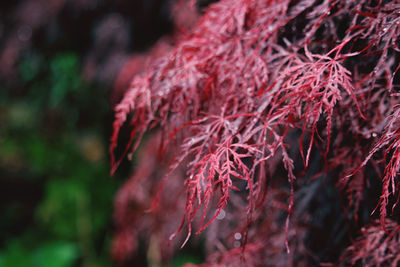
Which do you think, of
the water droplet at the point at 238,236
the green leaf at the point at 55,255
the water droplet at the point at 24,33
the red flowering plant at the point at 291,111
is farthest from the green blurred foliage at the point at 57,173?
the red flowering plant at the point at 291,111

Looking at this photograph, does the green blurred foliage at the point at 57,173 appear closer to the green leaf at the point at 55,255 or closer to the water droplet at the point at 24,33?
the green leaf at the point at 55,255

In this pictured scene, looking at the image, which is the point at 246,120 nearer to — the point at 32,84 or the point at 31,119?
the point at 32,84

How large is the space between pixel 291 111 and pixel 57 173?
2.29 m

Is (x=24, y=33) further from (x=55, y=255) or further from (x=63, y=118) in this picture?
(x=55, y=255)

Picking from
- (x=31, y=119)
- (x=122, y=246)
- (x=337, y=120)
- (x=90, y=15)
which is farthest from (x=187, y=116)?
(x=31, y=119)

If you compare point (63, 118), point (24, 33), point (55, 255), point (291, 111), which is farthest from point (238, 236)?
point (63, 118)

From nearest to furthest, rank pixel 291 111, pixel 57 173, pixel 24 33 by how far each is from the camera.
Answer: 1. pixel 291 111
2. pixel 24 33
3. pixel 57 173

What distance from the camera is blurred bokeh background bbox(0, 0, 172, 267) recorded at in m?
1.83

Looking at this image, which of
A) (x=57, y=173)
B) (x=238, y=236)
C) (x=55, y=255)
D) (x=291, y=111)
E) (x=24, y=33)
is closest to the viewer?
(x=291, y=111)

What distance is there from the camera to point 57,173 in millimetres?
2473

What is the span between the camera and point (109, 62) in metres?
1.83

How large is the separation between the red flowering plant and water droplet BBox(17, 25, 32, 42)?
162cm

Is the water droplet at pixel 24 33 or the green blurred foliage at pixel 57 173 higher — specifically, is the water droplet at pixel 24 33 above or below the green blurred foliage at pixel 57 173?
above

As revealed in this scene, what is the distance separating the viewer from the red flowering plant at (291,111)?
512 millimetres
